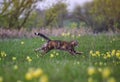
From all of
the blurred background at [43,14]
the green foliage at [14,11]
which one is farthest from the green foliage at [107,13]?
the green foliage at [14,11]

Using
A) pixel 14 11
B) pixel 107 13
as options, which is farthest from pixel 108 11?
pixel 14 11

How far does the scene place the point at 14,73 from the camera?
7.15 meters

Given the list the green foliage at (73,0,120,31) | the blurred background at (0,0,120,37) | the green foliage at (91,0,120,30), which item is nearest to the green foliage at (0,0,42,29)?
the blurred background at (0,0,120,37)

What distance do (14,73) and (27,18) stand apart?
26.1 m

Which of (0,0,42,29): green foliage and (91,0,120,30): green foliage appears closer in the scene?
(0,0,42,29): green foliage

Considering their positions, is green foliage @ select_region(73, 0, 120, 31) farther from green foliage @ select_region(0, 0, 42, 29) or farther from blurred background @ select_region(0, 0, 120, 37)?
green foliage @ select_region(0, 0, 42, 29)

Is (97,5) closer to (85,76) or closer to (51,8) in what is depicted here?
(51,8)

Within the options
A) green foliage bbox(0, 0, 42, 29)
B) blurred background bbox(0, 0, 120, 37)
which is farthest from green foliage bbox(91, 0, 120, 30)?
green foliage bbox(0, 0, 42, 29)

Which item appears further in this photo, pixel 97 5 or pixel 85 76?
pixel 97 5

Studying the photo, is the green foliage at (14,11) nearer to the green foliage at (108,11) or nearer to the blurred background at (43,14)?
the blurred background at (43,14)

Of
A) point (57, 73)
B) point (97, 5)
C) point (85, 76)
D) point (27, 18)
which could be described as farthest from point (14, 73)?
point (97, 5)

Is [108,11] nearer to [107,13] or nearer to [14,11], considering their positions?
[107,13]

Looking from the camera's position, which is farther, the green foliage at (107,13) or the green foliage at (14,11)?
the green foliage at (107,13)

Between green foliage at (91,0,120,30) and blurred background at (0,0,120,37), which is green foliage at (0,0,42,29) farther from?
green foliage at (91,0,120,30)
